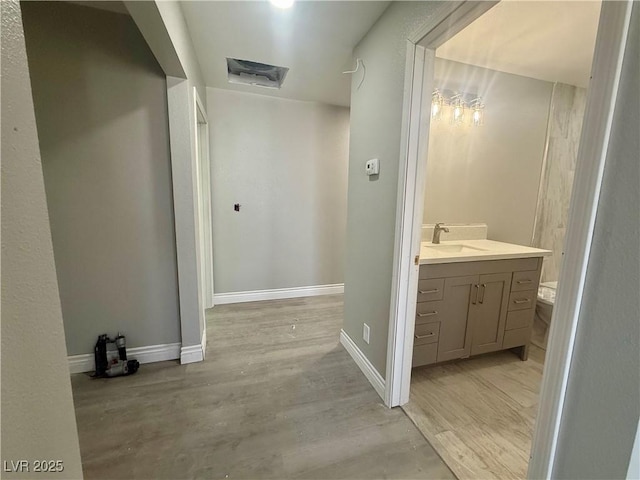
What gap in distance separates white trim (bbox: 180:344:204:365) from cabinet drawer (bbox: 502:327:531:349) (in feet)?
7.63

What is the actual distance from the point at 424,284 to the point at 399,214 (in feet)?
1.90

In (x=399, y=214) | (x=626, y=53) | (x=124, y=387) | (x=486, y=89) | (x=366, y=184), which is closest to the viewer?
(x=626, y=53)

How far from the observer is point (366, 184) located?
76.7 inches

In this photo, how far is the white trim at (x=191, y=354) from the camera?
2090 millimetres

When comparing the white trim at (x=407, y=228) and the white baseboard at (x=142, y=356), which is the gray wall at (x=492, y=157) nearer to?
the white trim at (x=407, y=228)

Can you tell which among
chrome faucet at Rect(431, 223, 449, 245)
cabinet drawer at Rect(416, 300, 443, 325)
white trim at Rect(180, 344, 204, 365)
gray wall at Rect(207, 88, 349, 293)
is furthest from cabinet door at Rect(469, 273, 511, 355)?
white trim at Rect(180, 344, 204, 365)

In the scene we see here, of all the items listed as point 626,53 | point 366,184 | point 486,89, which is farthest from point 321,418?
point 486,89

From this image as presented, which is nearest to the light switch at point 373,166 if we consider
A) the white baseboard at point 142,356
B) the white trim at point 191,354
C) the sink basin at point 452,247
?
the sink basin at point 452,247

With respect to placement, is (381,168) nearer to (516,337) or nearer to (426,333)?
(426,333)

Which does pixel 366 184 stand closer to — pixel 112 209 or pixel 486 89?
pixel 486 89

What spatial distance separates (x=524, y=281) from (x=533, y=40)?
1.70 metres

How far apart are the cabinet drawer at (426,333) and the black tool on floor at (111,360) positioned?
1960 mm

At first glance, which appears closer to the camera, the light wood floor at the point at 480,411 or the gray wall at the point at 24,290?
the gray wall at the point at 24,290

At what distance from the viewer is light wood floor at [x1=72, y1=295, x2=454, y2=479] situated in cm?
132
